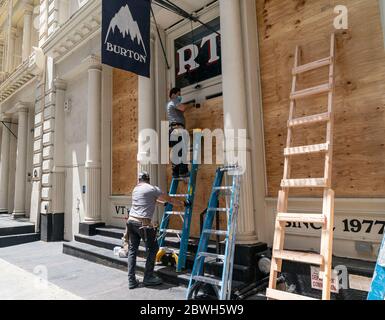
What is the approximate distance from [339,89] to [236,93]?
1498 millimetres

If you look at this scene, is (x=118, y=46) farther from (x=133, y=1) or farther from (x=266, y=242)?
(x=266, y=242)

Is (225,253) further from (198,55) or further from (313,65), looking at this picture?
A: (198,55)

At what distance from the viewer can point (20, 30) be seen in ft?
52.7

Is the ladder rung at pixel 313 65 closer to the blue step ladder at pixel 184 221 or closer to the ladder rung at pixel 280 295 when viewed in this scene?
the blue step ladder at pixel 184 221

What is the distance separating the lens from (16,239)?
10.3 m

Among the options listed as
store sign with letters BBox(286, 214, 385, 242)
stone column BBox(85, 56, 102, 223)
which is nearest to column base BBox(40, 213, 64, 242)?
stone column BBox(85, 56, 102, 223)

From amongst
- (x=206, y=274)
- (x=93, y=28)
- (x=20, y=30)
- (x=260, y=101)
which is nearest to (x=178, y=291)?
(x=206, y=274)

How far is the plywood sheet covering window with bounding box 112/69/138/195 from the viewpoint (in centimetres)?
834

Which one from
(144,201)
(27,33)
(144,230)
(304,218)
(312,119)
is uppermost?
(27,33)

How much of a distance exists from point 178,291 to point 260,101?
Result: 3265mm

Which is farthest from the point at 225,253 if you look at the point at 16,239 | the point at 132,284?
the point at 16,239

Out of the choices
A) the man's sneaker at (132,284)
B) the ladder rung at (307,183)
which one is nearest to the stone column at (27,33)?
the man's sneaker at (132,284)

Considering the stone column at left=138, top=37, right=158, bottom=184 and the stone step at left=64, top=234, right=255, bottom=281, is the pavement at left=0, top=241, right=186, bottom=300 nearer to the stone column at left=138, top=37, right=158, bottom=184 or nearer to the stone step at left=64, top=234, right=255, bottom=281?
the stone step at left=64, top=234, right=255, bottom=281

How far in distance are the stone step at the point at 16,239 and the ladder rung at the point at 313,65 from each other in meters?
9.90
